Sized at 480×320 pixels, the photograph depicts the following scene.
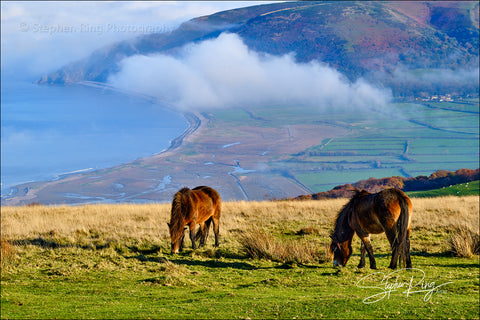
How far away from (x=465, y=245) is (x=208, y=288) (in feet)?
21.7

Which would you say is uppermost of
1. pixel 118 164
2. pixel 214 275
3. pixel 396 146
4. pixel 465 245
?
pixel 396 146

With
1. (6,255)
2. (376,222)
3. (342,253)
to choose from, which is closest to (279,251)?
(342,253)

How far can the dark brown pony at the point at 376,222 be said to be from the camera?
8984mm

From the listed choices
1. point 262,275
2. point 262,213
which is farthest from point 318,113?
point 262,275

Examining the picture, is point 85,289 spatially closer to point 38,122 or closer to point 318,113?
point 318,113

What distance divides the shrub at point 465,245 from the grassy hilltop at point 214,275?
0.07m

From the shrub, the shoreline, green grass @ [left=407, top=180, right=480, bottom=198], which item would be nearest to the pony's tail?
the shrub

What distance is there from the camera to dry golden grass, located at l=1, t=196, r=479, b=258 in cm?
1362

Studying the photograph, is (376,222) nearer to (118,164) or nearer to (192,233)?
(192,233)

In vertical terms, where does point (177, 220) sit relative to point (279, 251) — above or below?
above

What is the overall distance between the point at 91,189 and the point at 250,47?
10949 centimetres

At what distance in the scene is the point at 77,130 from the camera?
13238 cm

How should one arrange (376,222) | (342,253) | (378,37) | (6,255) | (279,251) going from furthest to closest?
(378,37) → (279,251) → (6,255) → (342,253) → (376,222)

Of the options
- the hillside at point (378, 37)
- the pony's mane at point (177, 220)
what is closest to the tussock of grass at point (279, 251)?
the pony's mane at point (177, 220)
